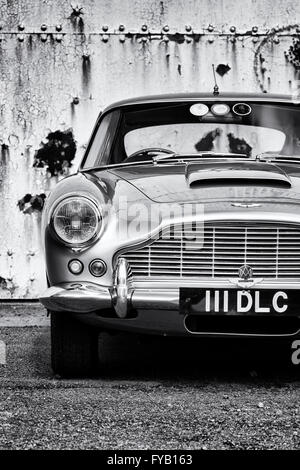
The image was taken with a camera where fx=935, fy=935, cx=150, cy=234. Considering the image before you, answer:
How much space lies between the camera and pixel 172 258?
3.66 metres

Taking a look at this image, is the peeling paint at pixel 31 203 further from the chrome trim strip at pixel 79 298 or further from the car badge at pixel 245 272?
the car badge at pixel 245 272

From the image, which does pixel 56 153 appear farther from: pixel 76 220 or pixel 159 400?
pixel 159 400

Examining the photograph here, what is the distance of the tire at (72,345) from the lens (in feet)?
12.7

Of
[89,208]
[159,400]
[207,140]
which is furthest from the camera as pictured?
[207,140]

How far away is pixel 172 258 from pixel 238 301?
1.01 ft

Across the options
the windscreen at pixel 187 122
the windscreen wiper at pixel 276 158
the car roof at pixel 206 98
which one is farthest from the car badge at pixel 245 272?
the car roof at pixel 206 98

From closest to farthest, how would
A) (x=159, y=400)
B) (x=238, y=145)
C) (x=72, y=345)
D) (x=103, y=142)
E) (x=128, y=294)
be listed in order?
(x=159, y=400), (x=128, y=294), (x=72, y=345), (x=103, y=142), (x=238, y=145)

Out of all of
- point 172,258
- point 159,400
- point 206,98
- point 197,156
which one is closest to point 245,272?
point 172,258

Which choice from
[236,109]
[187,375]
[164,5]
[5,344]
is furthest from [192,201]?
[164,5]

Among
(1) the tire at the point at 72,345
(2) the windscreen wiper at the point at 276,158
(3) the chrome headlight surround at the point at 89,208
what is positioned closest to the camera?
(3) the chrome headlight surround at the point at 89,208

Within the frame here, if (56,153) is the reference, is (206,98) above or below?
above
